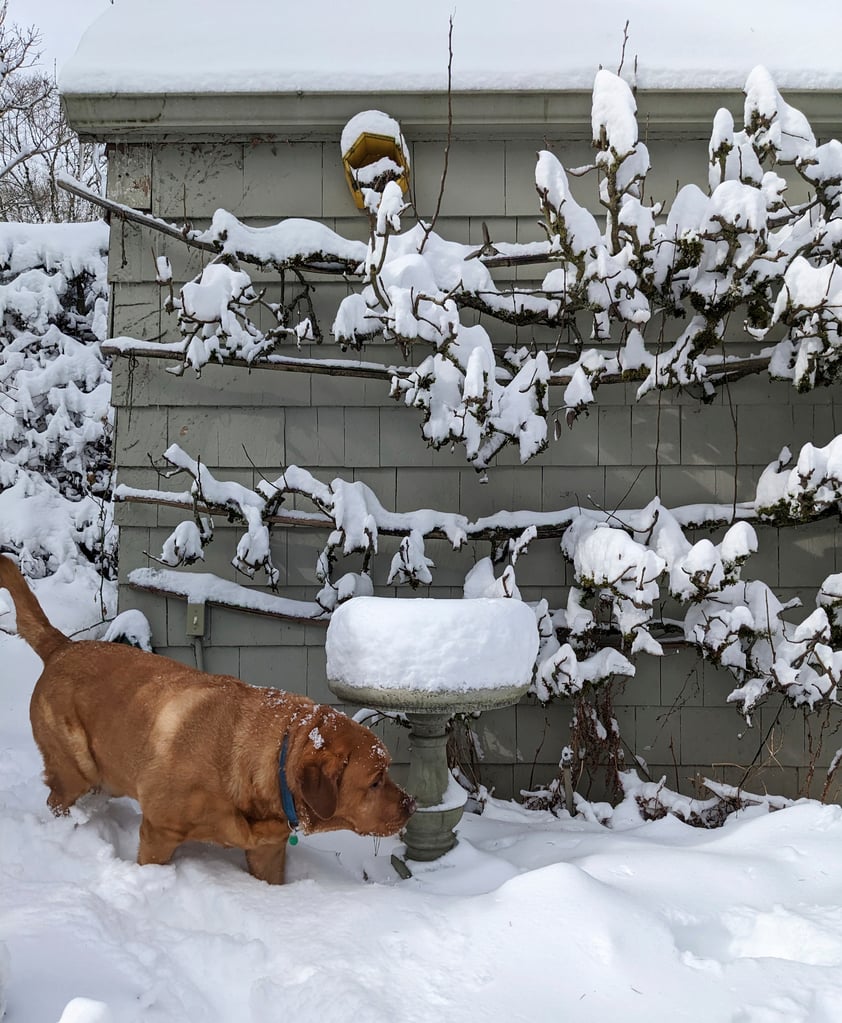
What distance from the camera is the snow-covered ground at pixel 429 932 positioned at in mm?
1815

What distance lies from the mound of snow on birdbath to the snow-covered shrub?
4.68m

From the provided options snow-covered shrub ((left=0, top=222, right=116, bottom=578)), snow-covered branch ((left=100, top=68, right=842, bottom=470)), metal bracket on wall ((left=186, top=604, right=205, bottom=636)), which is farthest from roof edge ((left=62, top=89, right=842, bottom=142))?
snow-covered shrub ((left=0, top=222, right=116, bottom=578))

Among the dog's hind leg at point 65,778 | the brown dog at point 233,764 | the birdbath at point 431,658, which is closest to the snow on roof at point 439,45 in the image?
the birdbath at point 431,658

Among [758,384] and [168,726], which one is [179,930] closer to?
[168,726]

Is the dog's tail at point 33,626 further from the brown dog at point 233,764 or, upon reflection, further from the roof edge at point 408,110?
the roof edge at point 408,110

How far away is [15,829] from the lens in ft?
8.88

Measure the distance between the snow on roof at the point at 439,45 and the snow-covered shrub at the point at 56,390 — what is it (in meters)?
3.30

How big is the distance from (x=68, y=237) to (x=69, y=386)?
127 centimetres

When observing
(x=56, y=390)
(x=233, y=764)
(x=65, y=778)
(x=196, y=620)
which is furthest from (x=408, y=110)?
(x=56, y=390)

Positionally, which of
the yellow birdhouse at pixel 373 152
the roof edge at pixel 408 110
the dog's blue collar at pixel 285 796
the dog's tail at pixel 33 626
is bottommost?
the dog's blue collar at pixel 285 796

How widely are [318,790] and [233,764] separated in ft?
0.92

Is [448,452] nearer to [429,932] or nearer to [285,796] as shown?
[285,796]

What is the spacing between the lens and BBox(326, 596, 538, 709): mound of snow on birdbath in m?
2.64

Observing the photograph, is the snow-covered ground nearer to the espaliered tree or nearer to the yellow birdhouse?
the espaliered tree
